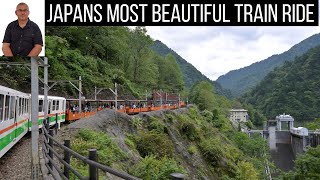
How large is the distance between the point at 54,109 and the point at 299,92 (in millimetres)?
109062

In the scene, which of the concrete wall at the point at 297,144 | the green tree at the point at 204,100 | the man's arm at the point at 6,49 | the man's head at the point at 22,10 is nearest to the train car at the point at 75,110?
the man's arm at the point at 6,49

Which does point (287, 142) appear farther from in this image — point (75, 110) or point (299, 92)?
point (75, 110)

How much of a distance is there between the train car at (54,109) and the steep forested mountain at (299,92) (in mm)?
98261

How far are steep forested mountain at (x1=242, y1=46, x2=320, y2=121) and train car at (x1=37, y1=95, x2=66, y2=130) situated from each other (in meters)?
98.3

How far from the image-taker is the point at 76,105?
93.7ft

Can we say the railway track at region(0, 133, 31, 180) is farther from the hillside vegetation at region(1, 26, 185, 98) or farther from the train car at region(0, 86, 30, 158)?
the hillside vegetation at region(1, 26, 185, 98)

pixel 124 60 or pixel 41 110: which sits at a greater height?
pixel 124 60

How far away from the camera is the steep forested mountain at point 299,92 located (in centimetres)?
10662

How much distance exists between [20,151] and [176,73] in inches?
2729

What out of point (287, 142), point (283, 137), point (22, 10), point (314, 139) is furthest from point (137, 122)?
point (283, 137)

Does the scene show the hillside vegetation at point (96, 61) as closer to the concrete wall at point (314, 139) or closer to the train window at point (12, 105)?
the train window at point (12, 105)

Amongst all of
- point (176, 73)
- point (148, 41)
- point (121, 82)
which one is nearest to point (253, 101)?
point (176, 73)

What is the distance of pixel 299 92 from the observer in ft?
376

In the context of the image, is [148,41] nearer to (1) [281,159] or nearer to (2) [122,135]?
(1) [281,159]
